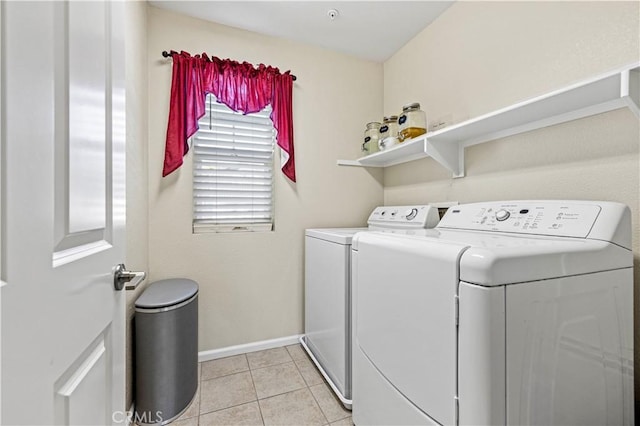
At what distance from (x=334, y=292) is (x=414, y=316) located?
780 millimetres

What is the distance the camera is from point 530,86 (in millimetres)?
1420

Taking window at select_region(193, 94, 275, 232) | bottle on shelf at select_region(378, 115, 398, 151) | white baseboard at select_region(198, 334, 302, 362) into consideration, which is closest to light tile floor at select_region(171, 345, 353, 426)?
white baseboard at select_region(198, 334, 302, 362)

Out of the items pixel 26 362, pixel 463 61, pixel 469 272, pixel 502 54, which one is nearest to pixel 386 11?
pixel 463 61

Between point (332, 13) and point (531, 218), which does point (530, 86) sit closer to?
point (531, 218)

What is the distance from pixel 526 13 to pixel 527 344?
1.62 meters

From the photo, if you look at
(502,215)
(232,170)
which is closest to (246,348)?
(232,170)

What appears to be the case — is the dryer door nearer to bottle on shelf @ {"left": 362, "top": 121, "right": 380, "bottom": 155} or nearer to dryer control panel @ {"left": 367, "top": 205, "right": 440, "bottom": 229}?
dryer control panel @ {"left": 367, "top": 205, "right": 440, "bottom": 229}

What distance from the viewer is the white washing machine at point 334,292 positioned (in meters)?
1.55

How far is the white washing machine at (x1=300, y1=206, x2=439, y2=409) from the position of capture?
1552 millimetres

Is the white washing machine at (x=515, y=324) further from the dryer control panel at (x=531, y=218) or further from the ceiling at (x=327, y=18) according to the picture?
the ceiling at (x=327, y=18)

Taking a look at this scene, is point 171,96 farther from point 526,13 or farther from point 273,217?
point 526,13

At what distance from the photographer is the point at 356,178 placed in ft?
8.30

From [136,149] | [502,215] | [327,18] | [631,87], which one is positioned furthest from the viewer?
[327,18]

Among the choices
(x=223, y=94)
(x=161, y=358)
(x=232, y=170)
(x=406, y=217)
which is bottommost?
(x=161, y=358)
